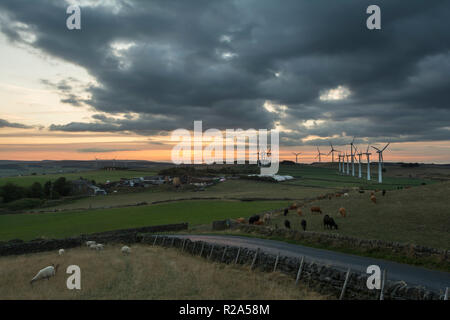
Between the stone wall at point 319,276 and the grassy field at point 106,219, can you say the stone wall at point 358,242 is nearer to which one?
the stone wall at point 319,276

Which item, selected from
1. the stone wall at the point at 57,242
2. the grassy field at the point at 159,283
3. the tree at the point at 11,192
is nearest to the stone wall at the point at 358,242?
the grassy field at the point at 159,283

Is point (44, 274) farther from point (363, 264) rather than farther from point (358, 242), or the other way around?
point (358, 242)

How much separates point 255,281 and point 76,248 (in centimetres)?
2971

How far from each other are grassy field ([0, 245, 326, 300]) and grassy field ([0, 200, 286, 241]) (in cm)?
2818

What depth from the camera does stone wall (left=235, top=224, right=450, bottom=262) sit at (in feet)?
68.8

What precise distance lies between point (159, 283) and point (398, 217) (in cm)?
3115

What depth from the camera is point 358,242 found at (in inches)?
1011

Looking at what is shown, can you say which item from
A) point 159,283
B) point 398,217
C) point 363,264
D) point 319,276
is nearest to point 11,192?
point 159,283

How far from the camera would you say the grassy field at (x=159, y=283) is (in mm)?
15906

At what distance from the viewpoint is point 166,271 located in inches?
863

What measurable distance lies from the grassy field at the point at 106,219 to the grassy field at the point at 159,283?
92.4ft

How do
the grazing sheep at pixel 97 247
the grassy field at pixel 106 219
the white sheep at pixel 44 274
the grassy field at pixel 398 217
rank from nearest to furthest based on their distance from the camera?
the white sheep at pixel 44 274, the grassy field at pixel 398 217, the grazing sheep at pixel 97 247, the grassy field at pixel 106 219
